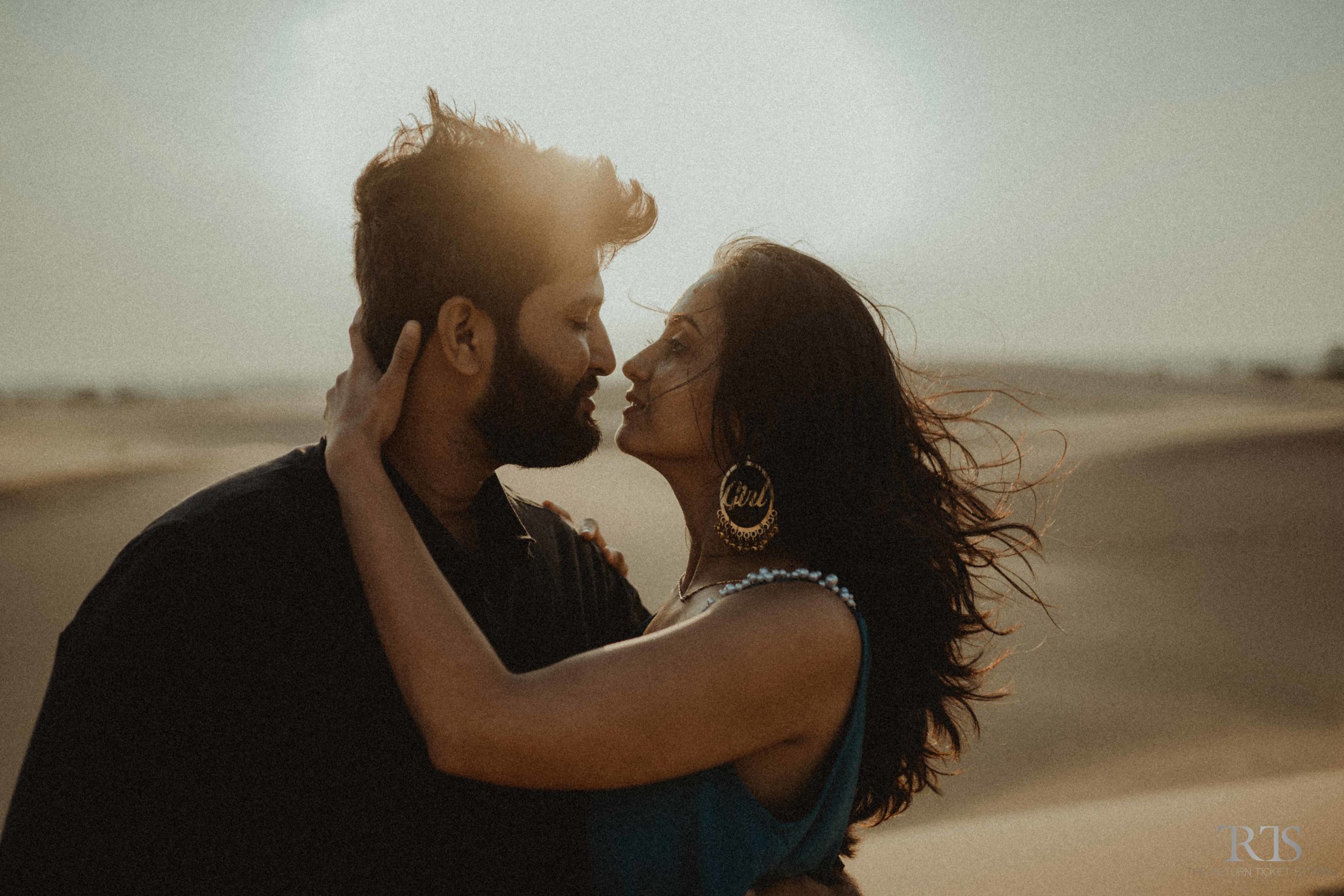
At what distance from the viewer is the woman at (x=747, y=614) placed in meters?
2.35

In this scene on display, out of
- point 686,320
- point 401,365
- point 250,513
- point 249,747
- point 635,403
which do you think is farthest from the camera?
point 635,403

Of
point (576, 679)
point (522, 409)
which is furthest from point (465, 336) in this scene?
point (576, 679)

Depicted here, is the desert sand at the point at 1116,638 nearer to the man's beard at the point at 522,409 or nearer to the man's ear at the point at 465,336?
the man's beard at the point at 522,409

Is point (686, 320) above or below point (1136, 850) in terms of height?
above

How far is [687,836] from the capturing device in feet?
8.59

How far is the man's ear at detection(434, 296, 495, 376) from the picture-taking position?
2.84m

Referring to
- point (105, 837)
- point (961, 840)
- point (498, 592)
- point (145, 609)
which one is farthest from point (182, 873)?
point (961, 840)

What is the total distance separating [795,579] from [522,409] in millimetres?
899

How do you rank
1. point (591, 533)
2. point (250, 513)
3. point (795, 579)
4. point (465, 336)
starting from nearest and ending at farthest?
1. point (250, 513)
2. point (795, 579)
3. point (465, 336)
4. point (591, 533)

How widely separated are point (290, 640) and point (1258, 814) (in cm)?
594

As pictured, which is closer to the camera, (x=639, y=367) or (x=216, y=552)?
(x=216, y=552)

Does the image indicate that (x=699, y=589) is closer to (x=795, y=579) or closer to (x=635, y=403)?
(x=795, y=579)

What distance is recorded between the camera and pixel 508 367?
2.90 meters

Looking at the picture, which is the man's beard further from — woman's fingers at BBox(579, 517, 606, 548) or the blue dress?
the blue dress
